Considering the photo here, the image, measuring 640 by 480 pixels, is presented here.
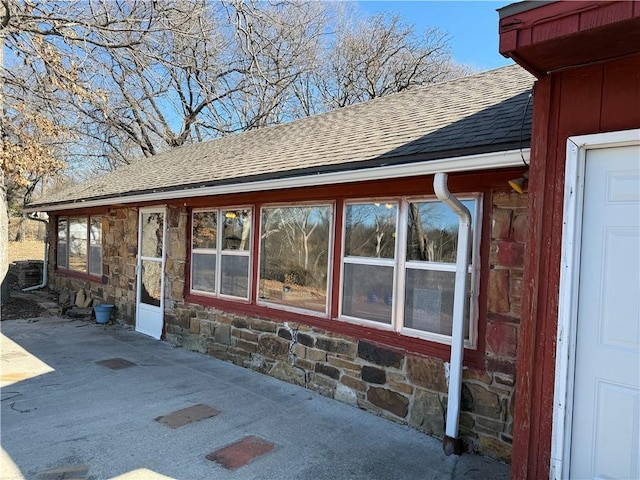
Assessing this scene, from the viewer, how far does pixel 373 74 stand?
18938 mm

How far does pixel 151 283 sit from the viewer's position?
7.77 m

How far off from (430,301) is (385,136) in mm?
1950

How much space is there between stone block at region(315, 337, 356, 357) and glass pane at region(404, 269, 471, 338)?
2.32ft

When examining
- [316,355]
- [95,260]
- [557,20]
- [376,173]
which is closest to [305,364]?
[316,355]

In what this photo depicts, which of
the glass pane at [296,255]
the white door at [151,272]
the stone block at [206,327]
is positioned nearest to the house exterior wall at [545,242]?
the glass pane at [296,255]

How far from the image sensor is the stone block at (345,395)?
14.6ft

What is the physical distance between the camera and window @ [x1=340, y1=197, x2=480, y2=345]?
3873 millimetres

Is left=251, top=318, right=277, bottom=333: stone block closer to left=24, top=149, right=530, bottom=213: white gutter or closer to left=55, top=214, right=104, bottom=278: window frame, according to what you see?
left=24, top=149, right=530, bottom=213: white gutter

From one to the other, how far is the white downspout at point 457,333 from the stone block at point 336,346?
1.19 meters

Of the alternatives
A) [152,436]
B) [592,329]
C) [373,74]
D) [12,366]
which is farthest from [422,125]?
[373,74]

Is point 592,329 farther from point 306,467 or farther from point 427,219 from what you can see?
point 306,467

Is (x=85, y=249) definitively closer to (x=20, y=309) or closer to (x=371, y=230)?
(x=20, y=309)

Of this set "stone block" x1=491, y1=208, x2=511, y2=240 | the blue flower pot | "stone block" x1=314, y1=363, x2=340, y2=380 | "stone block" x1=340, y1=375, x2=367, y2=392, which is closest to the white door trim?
"stone block" x1=491, y1=208, x2=511, y2=240

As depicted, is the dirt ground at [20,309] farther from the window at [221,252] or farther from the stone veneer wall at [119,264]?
the window at [221,252]
